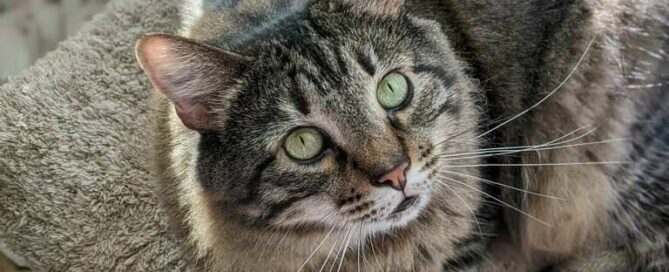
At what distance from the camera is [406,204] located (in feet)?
4.14

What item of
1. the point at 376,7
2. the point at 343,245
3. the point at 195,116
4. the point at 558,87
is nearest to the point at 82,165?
the point at 195,116

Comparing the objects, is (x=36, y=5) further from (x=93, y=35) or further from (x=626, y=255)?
(x=626, y=255)

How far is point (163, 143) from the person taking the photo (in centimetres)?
163

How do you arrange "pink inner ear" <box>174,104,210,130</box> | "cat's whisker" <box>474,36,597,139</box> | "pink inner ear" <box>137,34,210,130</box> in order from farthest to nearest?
"cat's whisker" <box>474,36,597,139</box>
"pink inner ear" <box>174,104,210,130</box>
"pink inner ear" <box>137,34,210,130</box>

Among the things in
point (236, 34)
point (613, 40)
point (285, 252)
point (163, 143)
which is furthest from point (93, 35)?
point (613, 40)

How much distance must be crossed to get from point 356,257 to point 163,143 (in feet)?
1.60

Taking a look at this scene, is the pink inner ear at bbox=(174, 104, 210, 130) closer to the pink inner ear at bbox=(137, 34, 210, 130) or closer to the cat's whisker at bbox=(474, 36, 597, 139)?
the pink inner ear at bbox=(137, 34, 210, 130)

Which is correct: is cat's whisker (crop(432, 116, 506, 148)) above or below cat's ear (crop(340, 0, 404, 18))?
below

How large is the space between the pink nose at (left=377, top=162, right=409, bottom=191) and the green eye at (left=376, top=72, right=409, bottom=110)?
4.6 inches

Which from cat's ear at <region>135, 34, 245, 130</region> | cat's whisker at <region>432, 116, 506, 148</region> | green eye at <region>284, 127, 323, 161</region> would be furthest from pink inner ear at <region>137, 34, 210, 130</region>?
cat's whisker at <region>432, 116, 506, 148</region>

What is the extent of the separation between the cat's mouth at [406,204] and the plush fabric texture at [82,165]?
2.25 ft

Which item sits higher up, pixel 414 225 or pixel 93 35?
pixel 93 35

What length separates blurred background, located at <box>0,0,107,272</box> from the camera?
241 cm

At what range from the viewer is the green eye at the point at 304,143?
4.08 feet
